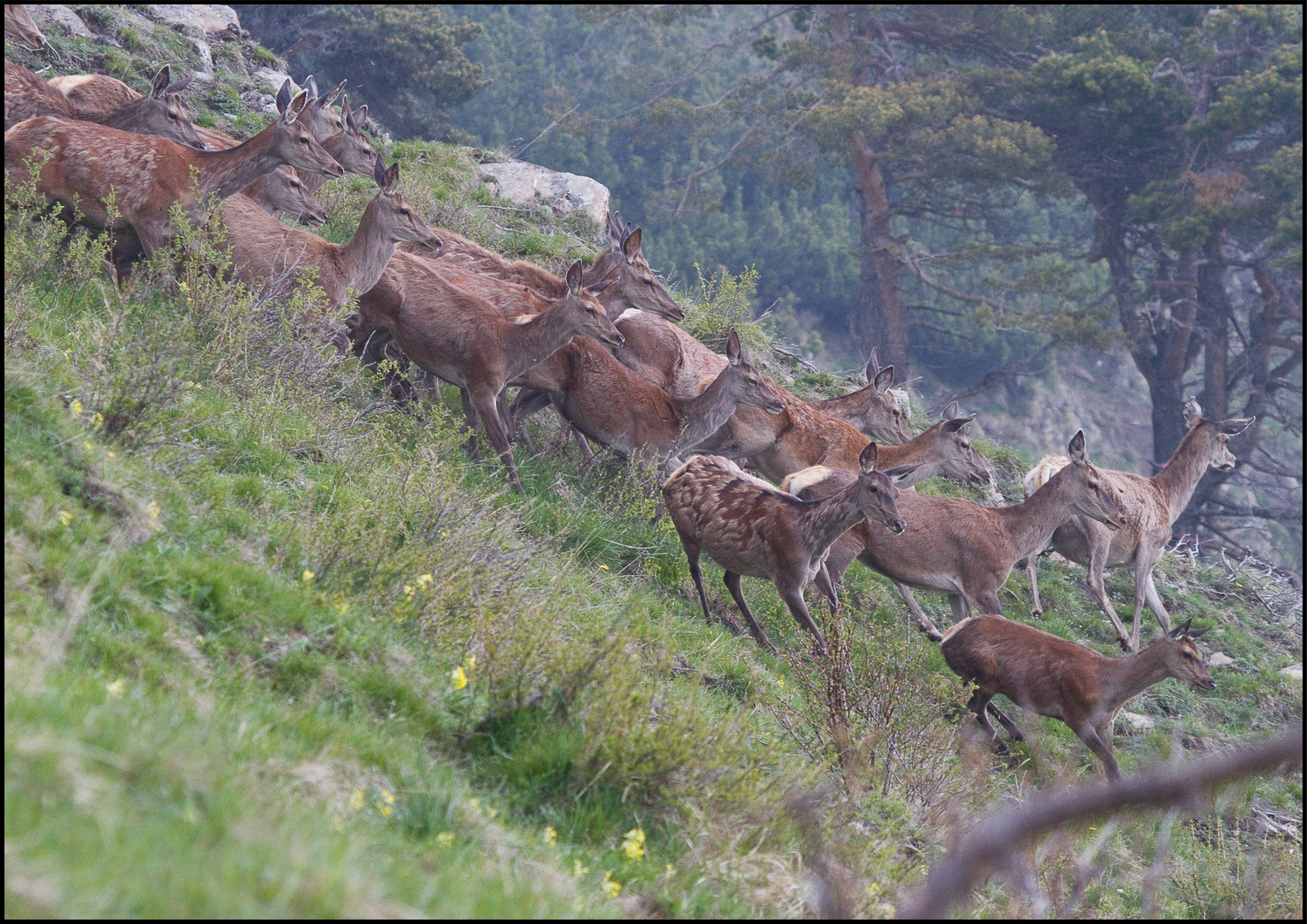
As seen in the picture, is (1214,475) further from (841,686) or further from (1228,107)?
(841,686)

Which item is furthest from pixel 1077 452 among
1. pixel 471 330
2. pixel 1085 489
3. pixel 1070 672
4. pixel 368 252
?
pixel 368 252

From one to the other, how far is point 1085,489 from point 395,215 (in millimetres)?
6774

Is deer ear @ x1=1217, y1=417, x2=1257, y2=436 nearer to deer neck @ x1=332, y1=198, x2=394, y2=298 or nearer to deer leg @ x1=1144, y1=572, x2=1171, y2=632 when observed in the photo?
deer leg @ x1=1144, y1=572, x2=1171, y2=632

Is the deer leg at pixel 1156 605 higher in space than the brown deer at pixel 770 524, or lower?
lower

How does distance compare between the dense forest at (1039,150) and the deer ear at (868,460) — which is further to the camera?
the dense forest at (1039,150)

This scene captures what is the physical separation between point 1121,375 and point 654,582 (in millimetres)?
37788

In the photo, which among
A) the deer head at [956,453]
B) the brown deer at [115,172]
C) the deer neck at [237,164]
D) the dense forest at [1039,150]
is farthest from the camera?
the dense forest at [1039,150]

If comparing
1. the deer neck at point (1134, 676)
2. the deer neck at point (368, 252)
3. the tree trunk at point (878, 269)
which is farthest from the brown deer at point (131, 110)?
the tree trunk at point (878, 269)

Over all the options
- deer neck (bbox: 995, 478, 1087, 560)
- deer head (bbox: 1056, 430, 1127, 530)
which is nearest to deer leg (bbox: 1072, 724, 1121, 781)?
deer neck (bbox: 995, 478, 1087, 560)

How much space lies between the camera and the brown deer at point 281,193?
1026 cm

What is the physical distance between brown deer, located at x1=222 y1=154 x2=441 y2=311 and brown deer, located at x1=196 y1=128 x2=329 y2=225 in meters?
1.14

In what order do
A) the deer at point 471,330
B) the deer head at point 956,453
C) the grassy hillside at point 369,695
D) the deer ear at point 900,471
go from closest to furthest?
the grassy hillside at point 369,695
the deer at point 471,330
the deer ear at point 900,471
the deer head at point 956,453

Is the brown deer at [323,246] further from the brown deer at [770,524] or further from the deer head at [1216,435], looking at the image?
the deer head at [1216,435]

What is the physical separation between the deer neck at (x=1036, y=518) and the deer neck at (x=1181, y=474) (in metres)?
3.18
